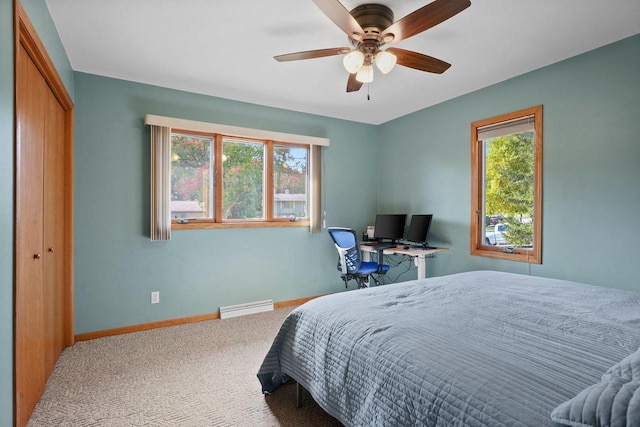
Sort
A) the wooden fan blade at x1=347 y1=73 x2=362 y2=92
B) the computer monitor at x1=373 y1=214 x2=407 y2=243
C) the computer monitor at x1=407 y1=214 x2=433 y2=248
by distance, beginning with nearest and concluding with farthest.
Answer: the wooden fan blade at x1=347 y1=73 x2=362 y2=92
the computer monitor at x1=407 y1=214 x2=433 y2=248
the computer monitor at x1=373 y1=214 x2=407 y2=243

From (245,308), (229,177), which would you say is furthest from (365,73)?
(245,308)

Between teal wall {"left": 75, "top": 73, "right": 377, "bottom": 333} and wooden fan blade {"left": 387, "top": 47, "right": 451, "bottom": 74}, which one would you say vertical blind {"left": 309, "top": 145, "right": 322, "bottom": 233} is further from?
wooden fan blade {"left": 387, "top": 47, "right": 451, "bottom": 74}

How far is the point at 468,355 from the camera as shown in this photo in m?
1.13

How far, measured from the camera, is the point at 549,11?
2.09m

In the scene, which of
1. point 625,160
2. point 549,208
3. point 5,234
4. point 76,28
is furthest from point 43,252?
point 625,160

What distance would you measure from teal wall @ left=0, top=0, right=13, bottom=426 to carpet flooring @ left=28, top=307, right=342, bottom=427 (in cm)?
57

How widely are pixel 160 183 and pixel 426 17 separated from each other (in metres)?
2.73

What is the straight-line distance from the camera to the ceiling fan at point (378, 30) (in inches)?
67.5

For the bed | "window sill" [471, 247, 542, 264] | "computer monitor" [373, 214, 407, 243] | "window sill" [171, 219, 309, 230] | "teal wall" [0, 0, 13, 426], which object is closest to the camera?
the bed

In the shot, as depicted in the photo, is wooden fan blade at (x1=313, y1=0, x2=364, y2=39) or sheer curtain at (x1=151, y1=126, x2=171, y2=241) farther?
sheer curtain at (x1=151, y1=126, x2=171, y2=241)

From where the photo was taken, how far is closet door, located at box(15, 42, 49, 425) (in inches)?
61.2

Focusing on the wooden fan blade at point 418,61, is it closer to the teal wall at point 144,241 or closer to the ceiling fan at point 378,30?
the ceiling fan at point 378,30

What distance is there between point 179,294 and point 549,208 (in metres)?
3.68

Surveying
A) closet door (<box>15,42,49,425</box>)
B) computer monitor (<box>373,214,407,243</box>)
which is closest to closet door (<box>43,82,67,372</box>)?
closet door (<box>15,42,49,425</box>)
